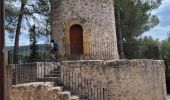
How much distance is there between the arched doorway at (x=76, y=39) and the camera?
949 inches

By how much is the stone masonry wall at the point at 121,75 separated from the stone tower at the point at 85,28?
292 cm

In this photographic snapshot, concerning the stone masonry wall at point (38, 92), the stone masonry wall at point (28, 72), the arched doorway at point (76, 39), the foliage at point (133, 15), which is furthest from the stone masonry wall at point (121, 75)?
the foliage at point (133, 15)

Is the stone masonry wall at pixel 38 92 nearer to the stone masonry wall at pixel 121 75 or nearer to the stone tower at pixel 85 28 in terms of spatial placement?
the stone masonry wall at pixel 121 75

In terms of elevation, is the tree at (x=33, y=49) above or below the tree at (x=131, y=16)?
below

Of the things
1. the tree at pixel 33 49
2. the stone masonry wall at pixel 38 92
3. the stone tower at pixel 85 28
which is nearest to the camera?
the stone masonry wall at pixel 38 92

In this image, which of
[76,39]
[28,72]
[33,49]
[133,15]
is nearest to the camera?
[28,72]

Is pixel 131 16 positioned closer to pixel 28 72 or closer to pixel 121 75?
pixel 121 75

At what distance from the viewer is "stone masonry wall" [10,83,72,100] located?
17.3 metres

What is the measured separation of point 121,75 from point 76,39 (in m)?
5.19

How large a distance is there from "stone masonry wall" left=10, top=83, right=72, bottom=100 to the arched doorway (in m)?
6.20

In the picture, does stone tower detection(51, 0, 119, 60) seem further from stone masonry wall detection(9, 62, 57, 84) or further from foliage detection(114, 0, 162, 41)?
foliage detection(114, 0, 162, 41)

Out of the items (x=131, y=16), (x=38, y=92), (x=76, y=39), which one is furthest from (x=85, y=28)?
(x=131, y=16)

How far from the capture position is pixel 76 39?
24.6m

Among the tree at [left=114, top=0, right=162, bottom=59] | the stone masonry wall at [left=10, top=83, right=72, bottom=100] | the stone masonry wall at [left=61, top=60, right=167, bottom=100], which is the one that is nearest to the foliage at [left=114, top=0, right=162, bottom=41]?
the tree at [left=114, top=0, right=162, bottom=59]
